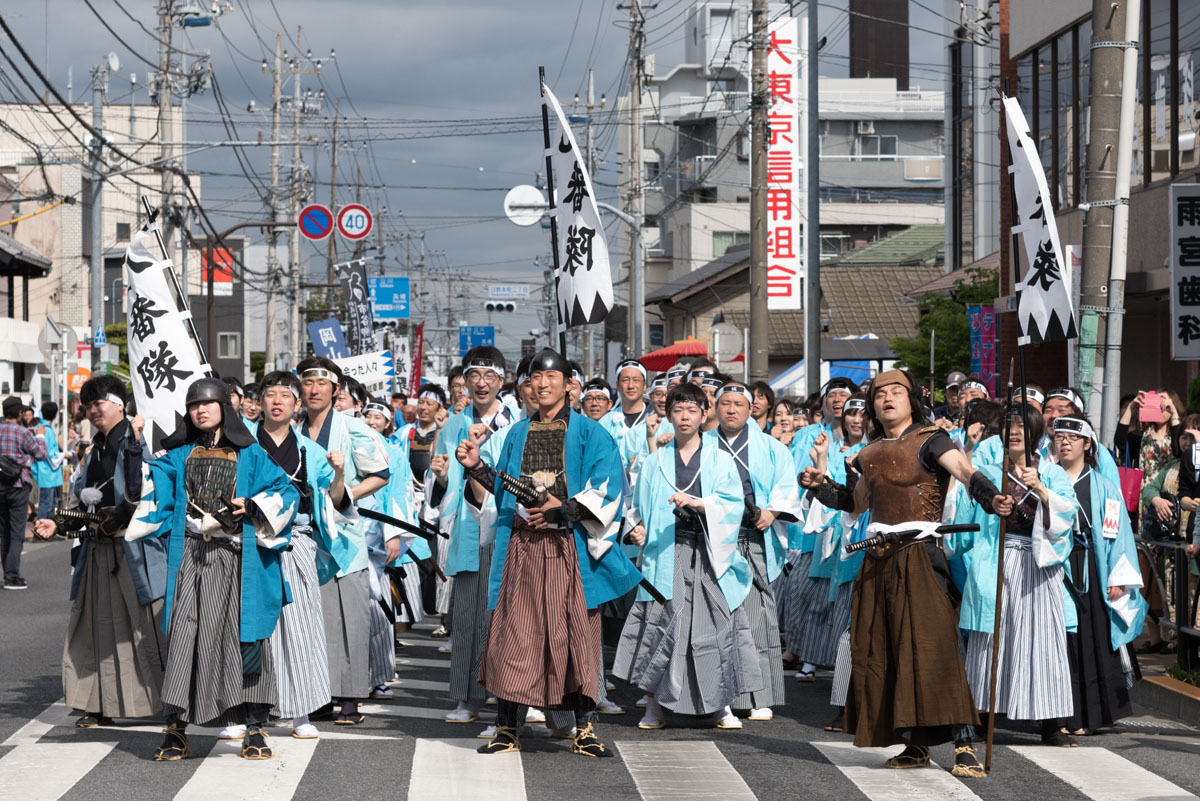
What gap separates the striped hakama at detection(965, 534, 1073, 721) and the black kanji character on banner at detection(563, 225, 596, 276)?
142 inches

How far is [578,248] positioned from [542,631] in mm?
3366

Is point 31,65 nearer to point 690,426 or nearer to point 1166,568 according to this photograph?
point 690,426

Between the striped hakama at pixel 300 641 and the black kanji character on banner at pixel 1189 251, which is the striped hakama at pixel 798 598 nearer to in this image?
the black kanji character on banner at pixel 1189 251

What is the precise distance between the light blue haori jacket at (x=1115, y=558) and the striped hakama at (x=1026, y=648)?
1.62 feet

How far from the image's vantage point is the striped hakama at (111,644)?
318 inches

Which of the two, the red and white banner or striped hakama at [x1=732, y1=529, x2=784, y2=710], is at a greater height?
the red and white banner

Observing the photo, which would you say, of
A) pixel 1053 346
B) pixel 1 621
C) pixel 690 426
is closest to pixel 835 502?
pixel 690 426

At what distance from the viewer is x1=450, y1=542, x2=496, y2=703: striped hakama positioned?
27.7 feet

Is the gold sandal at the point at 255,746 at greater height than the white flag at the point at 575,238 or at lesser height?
lesser

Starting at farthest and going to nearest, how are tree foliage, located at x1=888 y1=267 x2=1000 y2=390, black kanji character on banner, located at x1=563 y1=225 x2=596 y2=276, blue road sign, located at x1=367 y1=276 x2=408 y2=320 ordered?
blue road sign, located at x1=367 y1=276 x2=408 y2=320, tree foliage, located at x1=888 y1=267 x2=1000 y2=390, black kanji character on banner, located at x1=563 y1=225 x2=596 y2=276

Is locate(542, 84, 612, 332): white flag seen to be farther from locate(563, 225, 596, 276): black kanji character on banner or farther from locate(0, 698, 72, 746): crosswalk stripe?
locate(0, 698, 72, 746): crosswalk stripe

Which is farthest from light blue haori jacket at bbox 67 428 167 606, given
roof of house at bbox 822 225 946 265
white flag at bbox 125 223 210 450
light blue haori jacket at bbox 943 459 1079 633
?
roof of house at bbox 822 225 946 265

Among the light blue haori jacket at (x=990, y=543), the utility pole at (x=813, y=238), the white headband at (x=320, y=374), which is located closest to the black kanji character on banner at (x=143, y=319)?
the white headband at (x=320, y=374)

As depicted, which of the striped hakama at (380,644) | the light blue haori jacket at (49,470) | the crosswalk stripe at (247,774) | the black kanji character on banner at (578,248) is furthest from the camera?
the light blue haori jacket at (49,470)
